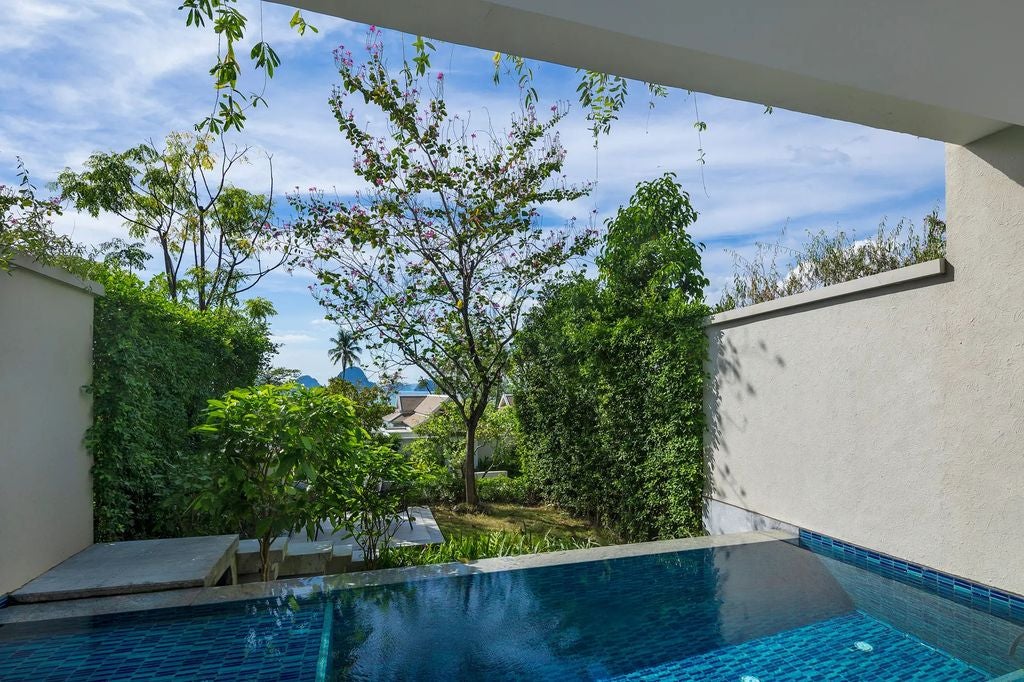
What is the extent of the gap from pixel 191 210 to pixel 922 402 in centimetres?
2214

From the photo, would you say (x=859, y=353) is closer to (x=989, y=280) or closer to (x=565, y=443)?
(x=989, y=280)

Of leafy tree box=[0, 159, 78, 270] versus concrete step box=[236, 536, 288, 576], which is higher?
leafy tree box=[0, 159, 78, 270]

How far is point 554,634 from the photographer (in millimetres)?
4465

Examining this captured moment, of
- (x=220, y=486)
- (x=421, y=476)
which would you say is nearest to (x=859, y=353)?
(x=421, y=476)

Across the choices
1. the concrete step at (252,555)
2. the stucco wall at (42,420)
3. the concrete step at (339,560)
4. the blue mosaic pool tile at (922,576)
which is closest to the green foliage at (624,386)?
the blue mosaic pool tile at (922,576)

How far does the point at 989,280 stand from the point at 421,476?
5.36 meters

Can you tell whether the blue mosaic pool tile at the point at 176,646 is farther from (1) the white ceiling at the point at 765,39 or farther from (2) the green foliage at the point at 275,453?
(1) the white ceiling at the point at 765,39

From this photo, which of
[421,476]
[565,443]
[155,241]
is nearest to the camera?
[421,476]

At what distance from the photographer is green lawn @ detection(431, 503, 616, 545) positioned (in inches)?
378

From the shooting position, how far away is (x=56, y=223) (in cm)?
471

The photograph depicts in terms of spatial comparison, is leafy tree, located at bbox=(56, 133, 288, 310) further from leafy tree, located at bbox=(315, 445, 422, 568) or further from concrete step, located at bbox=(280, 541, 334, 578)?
leafy tree, located at bbox=(315, 445, 422, 568)

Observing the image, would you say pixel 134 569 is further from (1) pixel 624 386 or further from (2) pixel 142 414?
(1) pixel 624 386

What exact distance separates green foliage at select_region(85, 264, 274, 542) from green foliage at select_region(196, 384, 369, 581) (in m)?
0.45

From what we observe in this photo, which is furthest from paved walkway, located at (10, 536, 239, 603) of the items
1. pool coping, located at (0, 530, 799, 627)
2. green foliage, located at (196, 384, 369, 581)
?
green foliage, located at (196, 384, 369, 581)
